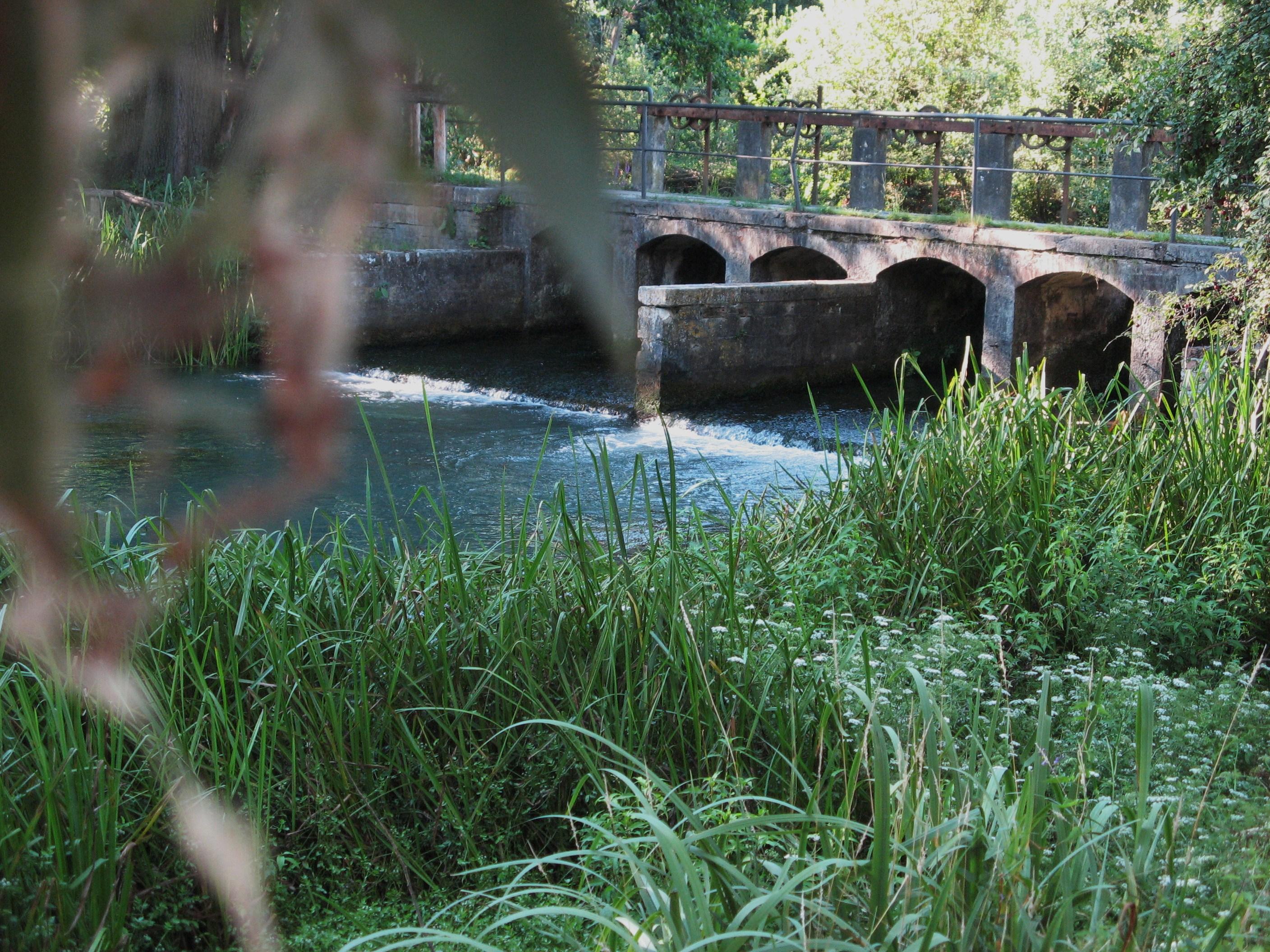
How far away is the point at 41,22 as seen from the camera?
0.98 feet

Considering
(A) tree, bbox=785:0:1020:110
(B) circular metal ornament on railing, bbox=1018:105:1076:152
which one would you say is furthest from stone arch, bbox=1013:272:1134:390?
(A) tree, bbox=785:0:1020:110

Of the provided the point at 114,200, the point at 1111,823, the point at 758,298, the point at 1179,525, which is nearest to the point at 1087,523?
the point at 1179,525

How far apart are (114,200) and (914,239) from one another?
1390 centimetres

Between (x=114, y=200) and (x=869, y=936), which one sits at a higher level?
(x=114, y=200)

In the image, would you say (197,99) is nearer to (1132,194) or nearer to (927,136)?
(1132,194)

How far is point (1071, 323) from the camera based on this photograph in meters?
13.7

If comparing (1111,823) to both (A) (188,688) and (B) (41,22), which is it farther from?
(B) (41,22)

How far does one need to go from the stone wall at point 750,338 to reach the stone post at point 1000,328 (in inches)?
47.8

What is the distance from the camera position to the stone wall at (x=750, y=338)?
39.0 ft

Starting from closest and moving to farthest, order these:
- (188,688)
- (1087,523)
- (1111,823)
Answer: (1111,823), (188,688), (1087,523)

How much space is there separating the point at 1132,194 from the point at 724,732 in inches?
476

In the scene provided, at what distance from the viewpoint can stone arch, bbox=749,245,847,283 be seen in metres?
15.6

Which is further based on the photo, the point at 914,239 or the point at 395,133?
the point at 914,239

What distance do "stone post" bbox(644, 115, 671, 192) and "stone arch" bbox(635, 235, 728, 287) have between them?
1.24 meters
